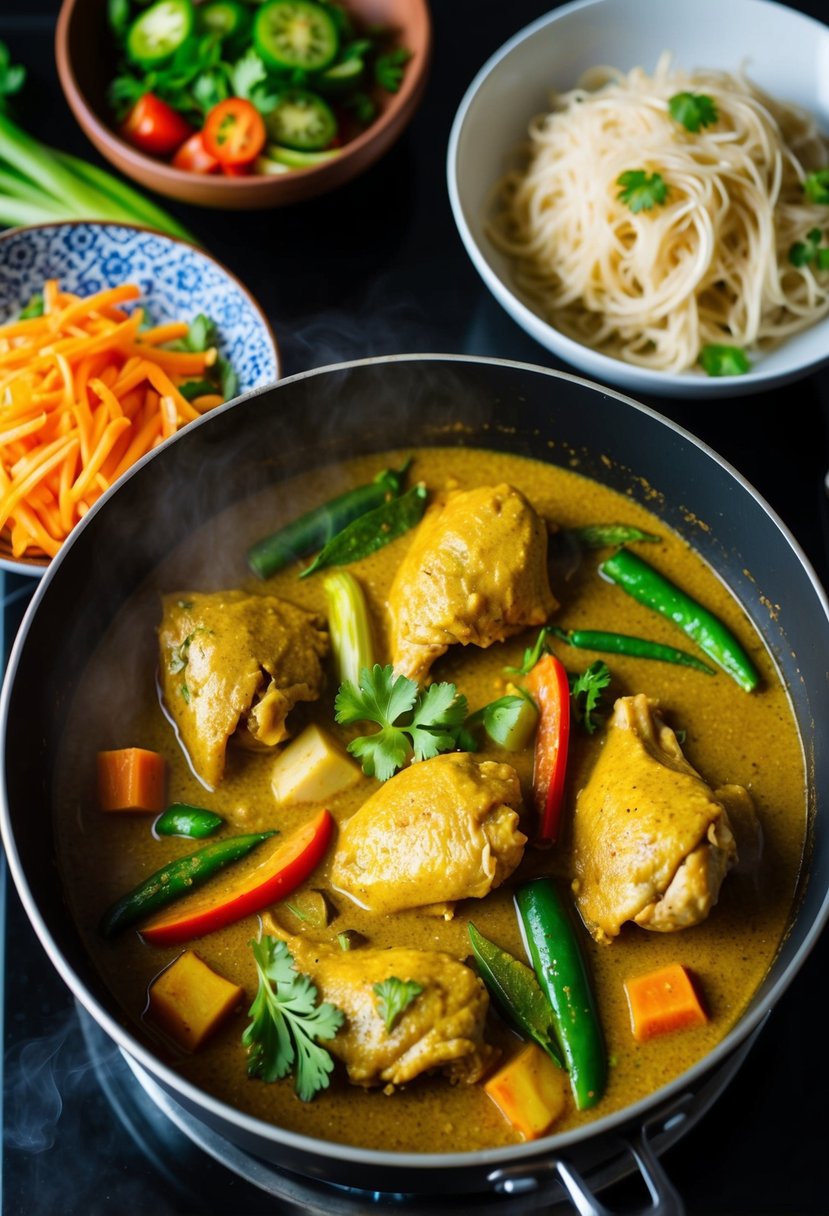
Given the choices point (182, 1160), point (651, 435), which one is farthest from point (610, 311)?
point (182, 1160)

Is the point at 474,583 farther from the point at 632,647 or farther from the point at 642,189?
the point at 642,189

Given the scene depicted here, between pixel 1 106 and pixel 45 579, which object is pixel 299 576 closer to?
pixel 45 579

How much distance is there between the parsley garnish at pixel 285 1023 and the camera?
226 cm

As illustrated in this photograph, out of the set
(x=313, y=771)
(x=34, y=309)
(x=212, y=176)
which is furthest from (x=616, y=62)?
(x=313, y=771)

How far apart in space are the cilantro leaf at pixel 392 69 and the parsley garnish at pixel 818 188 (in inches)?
48.9

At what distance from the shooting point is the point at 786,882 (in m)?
2.60

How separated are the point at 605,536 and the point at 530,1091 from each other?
1.36m

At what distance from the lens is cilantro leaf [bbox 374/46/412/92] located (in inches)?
142

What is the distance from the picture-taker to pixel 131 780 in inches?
105

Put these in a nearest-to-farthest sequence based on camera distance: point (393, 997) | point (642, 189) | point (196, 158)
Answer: point (393, 997)
point (642, 189)
point (196, 158)

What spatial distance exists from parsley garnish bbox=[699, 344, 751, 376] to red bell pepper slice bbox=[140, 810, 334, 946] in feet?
5.46

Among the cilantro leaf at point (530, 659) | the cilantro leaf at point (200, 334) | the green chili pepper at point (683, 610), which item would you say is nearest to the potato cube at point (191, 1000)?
the cilantro leaf at point (530, 659)

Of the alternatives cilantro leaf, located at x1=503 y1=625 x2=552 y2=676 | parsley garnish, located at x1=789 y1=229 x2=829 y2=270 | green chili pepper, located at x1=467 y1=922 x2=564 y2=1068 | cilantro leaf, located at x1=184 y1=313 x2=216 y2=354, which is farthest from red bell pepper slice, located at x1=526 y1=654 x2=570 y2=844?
parsley garnish, located at x1=789 y1=229 x2=829 y2=270

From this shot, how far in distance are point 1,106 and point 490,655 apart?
94.5 inches
